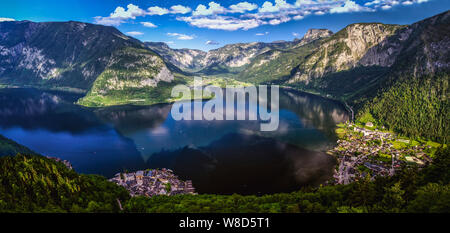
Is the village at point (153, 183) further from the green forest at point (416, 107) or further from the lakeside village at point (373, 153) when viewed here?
the green forest at point (416, 107)

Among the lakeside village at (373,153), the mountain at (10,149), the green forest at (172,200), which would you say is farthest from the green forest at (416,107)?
the mountain at (10,149)

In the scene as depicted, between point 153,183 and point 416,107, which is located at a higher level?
point 416,107

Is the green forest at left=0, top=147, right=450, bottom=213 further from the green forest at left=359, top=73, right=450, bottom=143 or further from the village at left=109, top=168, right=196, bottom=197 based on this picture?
the green forest at left=359, top=73, right=450, bottom=143

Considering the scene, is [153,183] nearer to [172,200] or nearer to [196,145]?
[172,200]

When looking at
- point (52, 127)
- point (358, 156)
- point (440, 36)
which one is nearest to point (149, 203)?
point (358, 156)

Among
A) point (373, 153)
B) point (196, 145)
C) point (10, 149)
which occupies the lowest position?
point (373, 153)

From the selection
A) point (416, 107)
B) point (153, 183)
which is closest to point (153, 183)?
point (153, 183)
